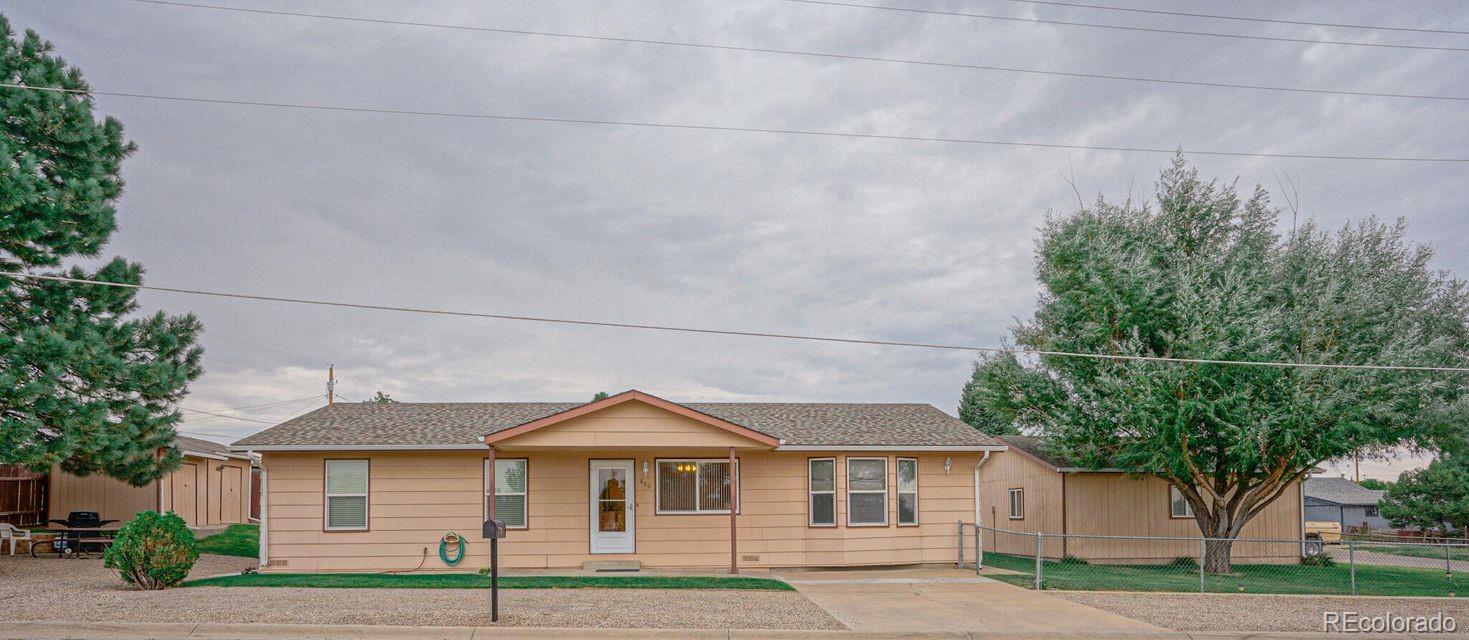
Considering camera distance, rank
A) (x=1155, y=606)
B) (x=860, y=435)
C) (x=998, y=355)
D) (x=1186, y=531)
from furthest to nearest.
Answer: (x=1186, y=531), (x=998, y=355), (x=860, y=435), (x=1155, y=606)

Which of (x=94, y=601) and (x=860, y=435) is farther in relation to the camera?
(x=860, y=435)

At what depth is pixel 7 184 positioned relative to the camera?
16531 mm

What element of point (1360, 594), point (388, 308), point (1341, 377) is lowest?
point (1360, 594)

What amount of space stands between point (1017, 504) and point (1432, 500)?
784 inches

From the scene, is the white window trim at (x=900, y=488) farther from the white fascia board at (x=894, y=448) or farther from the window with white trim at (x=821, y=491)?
the window with white trim at (x=821, y=491)

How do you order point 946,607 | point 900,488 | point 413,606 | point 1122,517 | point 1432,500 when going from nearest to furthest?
point 413,606 < point 946,607 < point 900,488 < point 1122,517 < point 1432,500

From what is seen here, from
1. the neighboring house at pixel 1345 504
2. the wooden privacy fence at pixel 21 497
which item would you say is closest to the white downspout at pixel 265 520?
the wooden privacy fence at pixel 21 497

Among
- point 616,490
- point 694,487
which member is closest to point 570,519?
point 616,490

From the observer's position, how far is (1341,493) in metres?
55.7

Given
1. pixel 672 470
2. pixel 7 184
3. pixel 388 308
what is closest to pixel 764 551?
pixel 672 470

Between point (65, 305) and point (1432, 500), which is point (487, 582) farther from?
point (1432, 500)

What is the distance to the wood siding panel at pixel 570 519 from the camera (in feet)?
62.6

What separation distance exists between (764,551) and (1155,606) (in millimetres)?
7457

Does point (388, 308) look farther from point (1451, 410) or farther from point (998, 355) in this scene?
point (1451, 410)
